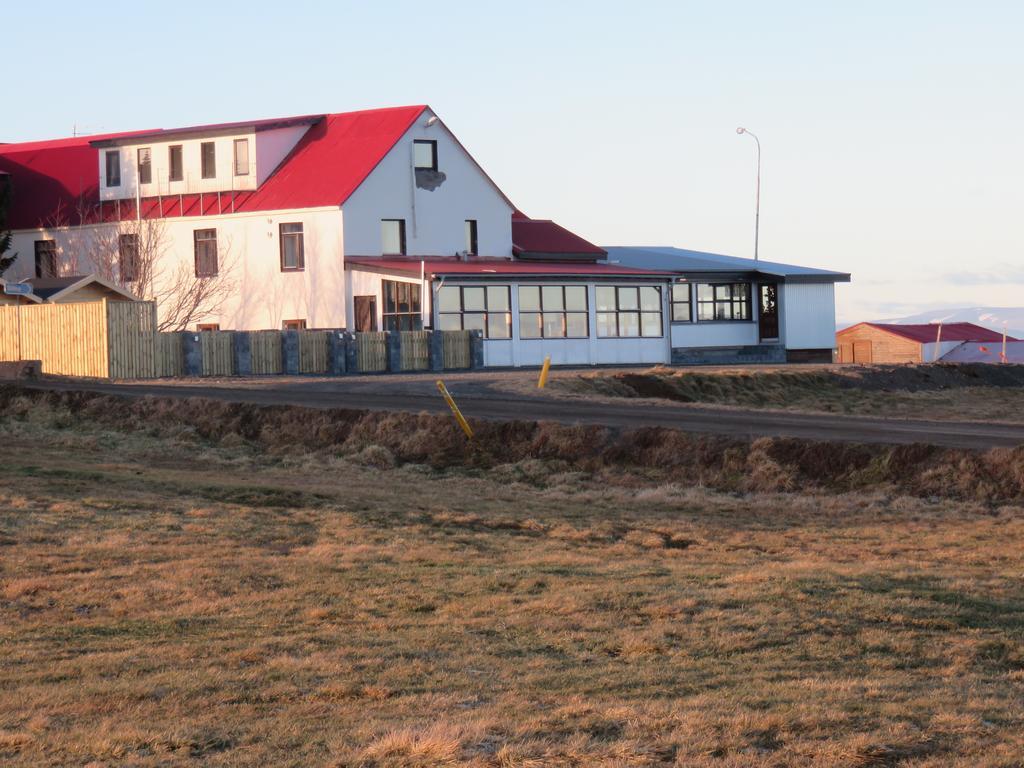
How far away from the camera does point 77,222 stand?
56.6 meters

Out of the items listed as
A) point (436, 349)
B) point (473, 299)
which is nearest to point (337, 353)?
point (436, 349)

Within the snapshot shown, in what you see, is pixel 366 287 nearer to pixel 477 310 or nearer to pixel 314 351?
pixel 477 310

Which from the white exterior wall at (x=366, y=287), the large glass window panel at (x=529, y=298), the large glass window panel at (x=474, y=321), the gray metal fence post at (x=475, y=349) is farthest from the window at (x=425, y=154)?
the gray metal fence post at (x=475, y=349)

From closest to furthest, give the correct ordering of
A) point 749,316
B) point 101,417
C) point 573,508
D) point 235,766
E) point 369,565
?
1. point 235,766
2. point 369,565
3. point 573,508
4. point 101,417
5. point 749,316

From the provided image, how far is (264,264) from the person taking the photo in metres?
52.8

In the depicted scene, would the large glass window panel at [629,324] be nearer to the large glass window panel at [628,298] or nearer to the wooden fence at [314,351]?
A: the large glass window panel at [628,298]

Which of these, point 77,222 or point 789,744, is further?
point 77,222

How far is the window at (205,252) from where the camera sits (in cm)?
5378

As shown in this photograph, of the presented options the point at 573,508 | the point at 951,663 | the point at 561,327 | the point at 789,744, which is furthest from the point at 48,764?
the point at 561,327

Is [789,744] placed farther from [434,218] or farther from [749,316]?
[749,316]

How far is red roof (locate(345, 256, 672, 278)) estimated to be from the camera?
4872cm

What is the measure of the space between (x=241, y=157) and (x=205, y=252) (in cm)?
384

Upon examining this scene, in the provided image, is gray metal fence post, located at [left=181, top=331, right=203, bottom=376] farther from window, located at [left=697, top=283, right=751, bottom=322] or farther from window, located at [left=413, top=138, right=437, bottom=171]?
window, located at [left=697, top=283, right=751, bottom=322]

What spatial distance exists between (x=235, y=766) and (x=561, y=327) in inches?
1725
